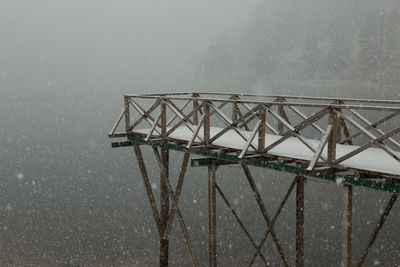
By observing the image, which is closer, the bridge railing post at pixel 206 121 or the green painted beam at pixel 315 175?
the green painted beam at pixel 315 175

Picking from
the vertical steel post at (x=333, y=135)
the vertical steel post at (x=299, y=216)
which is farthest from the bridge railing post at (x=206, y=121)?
the vertical steel post at (x=333, y=135)

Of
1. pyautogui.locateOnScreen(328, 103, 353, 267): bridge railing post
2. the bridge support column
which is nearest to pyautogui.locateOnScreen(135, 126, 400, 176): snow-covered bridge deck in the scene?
pyautogui.locateOnScreen(328, 103, 353, 267): bridge railing post

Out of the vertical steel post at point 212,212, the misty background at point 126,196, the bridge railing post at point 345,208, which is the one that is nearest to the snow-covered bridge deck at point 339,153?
the bridge railing post at point 345,208

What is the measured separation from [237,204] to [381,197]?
7760mm

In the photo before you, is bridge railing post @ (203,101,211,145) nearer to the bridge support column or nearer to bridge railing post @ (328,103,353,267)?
bridge railing post @ (328,103,353,267)

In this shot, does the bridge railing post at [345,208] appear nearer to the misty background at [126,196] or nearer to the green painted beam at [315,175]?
the green painted beam at [315,175]

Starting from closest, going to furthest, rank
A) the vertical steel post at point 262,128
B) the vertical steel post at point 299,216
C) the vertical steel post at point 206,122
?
the vertical steel post at point 262,128
the vertical steel post at point 206,122
the vertical steel post at point 299,216

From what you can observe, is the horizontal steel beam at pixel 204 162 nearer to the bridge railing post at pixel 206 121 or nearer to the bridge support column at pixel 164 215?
the bridge railing post at pixel 206 121

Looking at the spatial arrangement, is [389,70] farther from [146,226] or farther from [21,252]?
[21,252]

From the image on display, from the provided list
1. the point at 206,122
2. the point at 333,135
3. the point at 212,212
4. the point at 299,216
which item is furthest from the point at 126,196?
the point at 333,135

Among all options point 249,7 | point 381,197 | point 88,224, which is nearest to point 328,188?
point 381,197

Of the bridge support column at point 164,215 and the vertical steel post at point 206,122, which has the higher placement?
the vertical steel post at point 206,122

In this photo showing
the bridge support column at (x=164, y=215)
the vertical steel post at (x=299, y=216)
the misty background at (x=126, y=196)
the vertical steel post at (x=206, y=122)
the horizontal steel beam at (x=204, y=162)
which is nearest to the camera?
the vertical steel post at (x=206, y=122)

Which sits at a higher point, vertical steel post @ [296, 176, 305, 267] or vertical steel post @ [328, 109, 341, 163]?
vertical steel post @ [328, 109, 341, 163]
